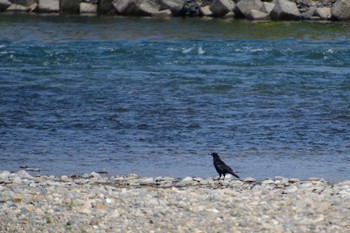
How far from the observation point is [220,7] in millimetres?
27547

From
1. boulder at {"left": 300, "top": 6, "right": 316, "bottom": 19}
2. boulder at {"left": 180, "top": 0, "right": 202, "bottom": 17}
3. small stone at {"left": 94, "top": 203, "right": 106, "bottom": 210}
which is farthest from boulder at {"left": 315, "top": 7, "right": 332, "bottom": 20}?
small stone at {"left": 94, "top": 203, "right": 106, "bottom": 210}

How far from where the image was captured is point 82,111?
1467 centimetres

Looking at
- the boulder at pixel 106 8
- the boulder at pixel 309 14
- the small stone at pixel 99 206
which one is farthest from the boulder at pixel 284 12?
the small stone at pixel 99 206

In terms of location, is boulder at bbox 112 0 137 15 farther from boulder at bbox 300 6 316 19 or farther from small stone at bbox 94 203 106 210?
small stone at bbox 94 203 106 210

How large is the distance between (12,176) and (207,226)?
116 inches

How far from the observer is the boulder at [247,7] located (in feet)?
89.0

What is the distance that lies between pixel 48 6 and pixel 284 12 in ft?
22.2

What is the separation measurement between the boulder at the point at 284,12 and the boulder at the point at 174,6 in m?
2.66

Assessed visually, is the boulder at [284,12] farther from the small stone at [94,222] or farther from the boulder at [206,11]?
the small stone at [94,222]

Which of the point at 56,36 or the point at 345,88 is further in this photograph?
the point at 56,36

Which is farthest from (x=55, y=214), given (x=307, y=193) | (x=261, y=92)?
(x=261, y=92)

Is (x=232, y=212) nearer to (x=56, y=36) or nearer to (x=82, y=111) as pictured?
(x=82, y=111)

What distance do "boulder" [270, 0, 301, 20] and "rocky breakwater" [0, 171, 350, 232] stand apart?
57.2 ft

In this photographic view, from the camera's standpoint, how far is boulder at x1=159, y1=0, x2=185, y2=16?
27.9m
